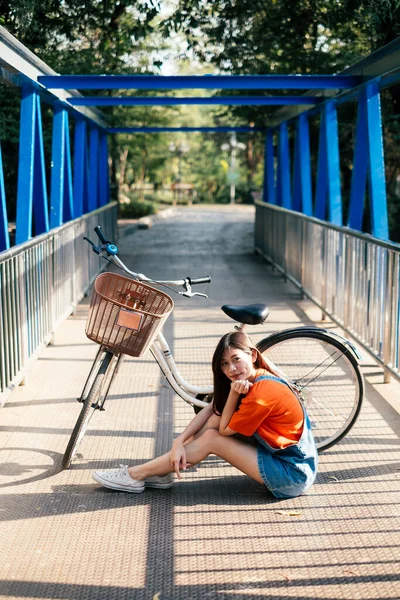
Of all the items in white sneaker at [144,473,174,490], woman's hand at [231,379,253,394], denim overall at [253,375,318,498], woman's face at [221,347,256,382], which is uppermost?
woman's face at [221,347,256,382]

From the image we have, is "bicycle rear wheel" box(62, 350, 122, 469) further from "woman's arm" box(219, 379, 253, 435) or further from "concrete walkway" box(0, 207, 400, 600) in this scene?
"woman's arm" box(219, 379, 253, 435)

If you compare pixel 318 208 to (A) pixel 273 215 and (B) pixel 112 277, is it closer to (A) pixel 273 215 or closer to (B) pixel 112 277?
(A) pixel 273 215

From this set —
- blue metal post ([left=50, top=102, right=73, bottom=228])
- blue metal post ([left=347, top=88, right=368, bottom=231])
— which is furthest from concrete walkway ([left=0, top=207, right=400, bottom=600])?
blue metal post ([left=50, top=102, right=73, bottom=228])

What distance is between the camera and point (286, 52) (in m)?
18.5

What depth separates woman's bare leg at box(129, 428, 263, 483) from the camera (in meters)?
4.63

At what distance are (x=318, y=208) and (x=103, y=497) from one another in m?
8.06

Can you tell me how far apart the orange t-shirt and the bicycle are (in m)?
0.31

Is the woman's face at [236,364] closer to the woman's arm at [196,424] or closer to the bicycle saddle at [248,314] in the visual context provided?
the woman's arm at [196,424]

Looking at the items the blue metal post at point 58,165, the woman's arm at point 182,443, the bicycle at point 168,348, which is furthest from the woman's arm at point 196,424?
the blue metal post at point 58,165

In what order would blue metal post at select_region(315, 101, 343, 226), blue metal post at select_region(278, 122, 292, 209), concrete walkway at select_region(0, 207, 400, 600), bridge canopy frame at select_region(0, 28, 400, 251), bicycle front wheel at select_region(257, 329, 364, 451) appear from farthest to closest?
1. blue metal post at select_region(278, 122, 292, 209)
2. blue metal post at select_region(315, 101, 343, 226)
3. bridge canopy frame at select_region(0, 28, 400, 251)
4. bicycle front wheel at select_region(257, 329, 364, 451)
5. concrete walkway at select_region(0, 207, 400, 600)

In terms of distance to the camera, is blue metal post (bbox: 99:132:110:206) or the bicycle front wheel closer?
the bicycle front wheel

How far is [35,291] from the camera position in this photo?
744 cm

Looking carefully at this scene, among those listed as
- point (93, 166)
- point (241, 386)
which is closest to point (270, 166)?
point (93, 166)

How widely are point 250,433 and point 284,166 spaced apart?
11.9 metres
